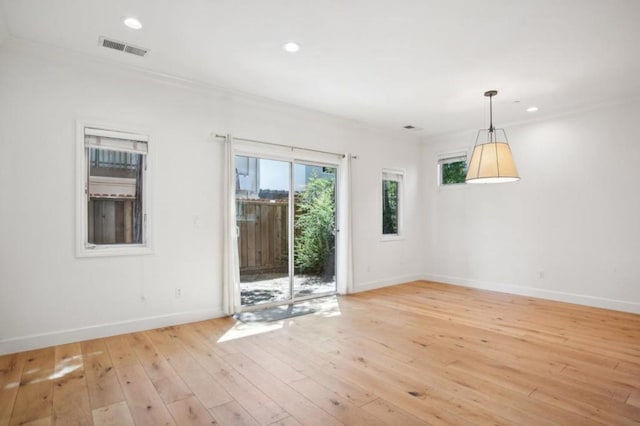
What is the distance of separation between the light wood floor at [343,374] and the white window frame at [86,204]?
888mm

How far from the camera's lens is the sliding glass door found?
4.68 m

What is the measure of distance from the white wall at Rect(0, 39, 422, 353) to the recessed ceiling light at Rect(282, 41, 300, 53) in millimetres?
1382

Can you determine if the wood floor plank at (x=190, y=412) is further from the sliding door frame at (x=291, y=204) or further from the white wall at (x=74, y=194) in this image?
the sliding door frame at (x=291, y=204)

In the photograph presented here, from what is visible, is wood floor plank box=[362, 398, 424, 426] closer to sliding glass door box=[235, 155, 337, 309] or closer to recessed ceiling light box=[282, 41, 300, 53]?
sliding glass door box=[235, 155, 337, 309]

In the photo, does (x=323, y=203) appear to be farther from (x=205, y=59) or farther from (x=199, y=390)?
(x=199, y=390)

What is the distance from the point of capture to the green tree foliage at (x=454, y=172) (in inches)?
254

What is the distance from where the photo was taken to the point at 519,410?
2217 millimetres

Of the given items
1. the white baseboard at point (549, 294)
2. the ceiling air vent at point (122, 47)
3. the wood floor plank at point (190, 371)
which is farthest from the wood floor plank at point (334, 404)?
the white baseboard at point (549, 294)

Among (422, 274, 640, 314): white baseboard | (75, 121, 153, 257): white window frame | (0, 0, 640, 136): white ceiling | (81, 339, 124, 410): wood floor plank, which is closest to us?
(81, 339, 124, 410): wood floor plank

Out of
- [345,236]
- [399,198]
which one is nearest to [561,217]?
[399,198]

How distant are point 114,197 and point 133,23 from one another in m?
1.79

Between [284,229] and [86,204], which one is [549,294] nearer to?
[284,229]

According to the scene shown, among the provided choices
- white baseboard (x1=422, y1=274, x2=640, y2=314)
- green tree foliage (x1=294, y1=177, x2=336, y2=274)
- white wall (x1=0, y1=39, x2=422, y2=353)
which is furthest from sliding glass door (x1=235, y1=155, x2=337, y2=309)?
white baseboard (x1=422, y1=274, x2=640, y2=314)

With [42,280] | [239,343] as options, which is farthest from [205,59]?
[239,343]
